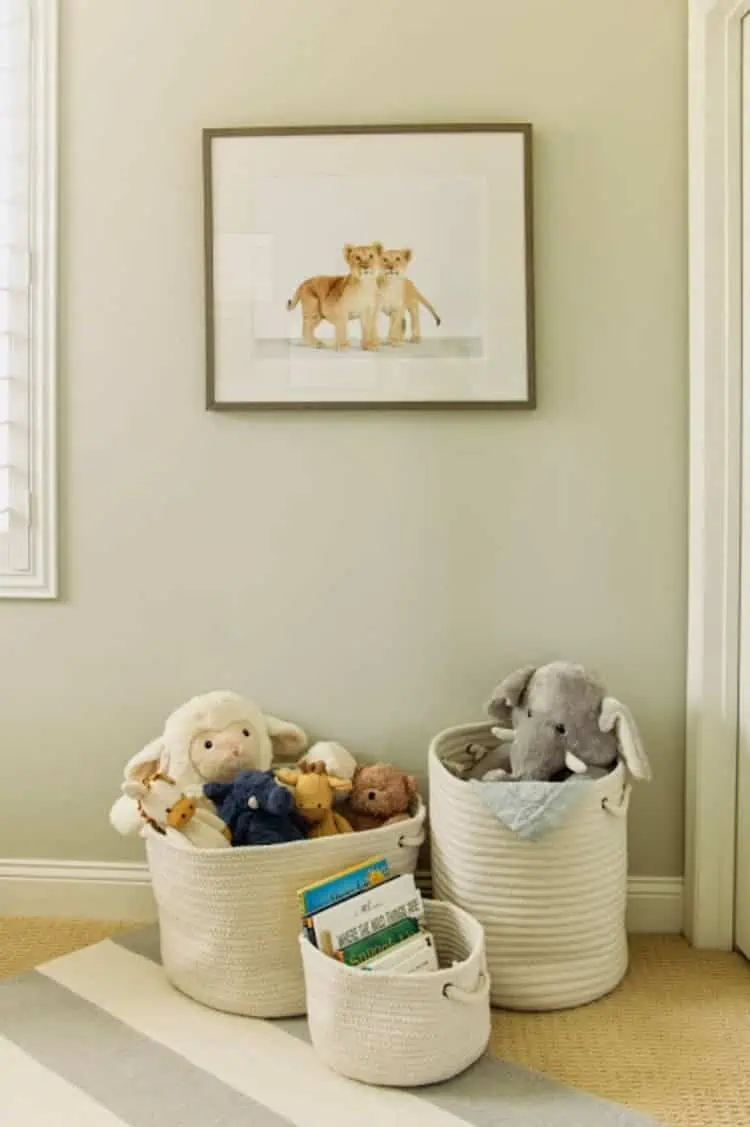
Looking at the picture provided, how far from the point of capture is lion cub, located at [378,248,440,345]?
199 cm

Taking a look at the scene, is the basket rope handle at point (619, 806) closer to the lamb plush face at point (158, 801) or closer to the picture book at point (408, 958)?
the picture book at point (408, 958)

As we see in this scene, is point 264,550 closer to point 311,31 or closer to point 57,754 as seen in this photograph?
point 57,754

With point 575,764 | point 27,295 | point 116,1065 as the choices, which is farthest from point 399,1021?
point 27,295

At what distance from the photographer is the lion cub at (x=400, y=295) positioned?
199 cm

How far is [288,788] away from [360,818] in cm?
20

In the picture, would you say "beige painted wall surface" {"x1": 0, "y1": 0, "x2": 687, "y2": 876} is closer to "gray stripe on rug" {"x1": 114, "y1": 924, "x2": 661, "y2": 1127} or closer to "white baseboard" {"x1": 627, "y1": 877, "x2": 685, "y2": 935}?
"white baseboard" {"x1": 627, "y1": 877, "x2": 685, "y2": 935}

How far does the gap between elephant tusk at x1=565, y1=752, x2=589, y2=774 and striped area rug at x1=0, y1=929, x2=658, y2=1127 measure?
0.50 metres

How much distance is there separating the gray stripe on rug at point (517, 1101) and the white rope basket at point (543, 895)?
20 cm

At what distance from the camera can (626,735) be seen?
5.87 feet

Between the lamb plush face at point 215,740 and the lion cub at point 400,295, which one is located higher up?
the lion cub at point 400,295

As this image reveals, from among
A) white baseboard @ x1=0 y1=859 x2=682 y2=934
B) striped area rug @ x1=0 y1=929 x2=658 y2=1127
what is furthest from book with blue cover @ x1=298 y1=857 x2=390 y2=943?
white baseboard @ x1=0 y1=859 x2=682 y2=934

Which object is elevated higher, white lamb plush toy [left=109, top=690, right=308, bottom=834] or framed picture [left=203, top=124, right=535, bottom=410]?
framed picture [left=203, top=124, right=535, bottom=410]

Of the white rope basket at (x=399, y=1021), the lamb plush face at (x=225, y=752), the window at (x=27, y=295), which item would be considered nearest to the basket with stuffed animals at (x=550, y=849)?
the white rope basket at (x=399, y=1021)

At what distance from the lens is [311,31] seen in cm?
200
